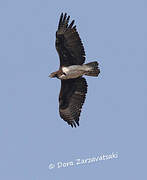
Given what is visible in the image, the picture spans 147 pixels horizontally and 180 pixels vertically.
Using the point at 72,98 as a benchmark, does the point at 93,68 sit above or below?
above

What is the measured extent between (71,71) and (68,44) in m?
0.78

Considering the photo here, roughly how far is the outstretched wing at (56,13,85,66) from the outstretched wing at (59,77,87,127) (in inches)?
33.0

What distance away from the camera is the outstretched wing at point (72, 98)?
23500mm

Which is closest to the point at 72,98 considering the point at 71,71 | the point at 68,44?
the point at 71,71

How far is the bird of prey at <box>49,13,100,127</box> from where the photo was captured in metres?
22.4

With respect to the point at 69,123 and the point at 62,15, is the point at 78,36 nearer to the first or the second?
the point at 62,15

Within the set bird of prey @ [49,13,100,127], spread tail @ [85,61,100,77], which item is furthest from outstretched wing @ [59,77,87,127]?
spread tail @ [85,61,100,77]

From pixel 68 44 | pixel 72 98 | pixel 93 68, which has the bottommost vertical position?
pixel 72 98

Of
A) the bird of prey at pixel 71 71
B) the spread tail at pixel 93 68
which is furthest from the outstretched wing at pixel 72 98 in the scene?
the spread tail at pixel 93 68

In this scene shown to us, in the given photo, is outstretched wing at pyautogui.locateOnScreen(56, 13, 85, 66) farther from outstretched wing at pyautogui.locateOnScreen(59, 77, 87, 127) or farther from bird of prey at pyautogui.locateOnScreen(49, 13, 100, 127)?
outstretched wing at pyautogui.locateOnScreen(59, 77, 87, 127)

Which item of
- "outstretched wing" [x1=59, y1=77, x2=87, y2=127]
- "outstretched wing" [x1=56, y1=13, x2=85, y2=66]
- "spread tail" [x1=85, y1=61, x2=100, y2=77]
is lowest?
"outstretched wing" [x1=59, y1=77, x2=87, y2=127]

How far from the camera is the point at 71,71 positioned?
22812mm

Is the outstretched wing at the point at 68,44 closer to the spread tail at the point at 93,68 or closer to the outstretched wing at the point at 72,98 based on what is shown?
the spread tail at the point at 93,68

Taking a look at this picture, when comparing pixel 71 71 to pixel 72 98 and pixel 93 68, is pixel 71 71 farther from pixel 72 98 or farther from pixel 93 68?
pixel 72 98
